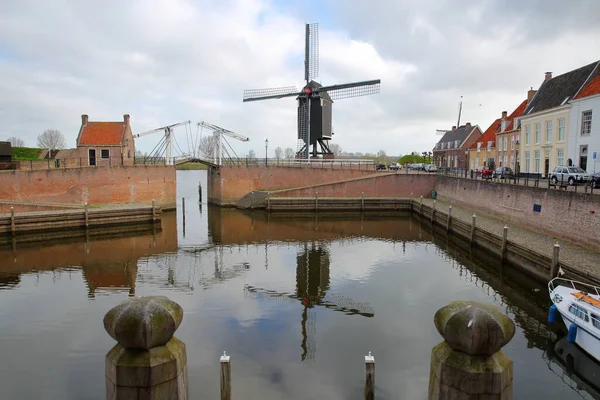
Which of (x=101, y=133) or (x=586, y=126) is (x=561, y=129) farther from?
(x=101, y=133)

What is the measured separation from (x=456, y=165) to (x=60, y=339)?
49845 mm

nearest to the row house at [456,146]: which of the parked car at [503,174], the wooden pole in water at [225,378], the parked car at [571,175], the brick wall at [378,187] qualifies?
the brick wall at [378,187]

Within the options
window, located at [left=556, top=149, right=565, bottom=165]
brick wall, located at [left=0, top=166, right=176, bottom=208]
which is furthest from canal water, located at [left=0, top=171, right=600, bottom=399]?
window, located at [left=556, top=149, right=565, bottom=165]

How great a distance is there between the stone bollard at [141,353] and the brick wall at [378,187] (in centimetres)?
2997

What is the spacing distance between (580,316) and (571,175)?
13098mm

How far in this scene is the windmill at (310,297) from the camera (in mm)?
9789

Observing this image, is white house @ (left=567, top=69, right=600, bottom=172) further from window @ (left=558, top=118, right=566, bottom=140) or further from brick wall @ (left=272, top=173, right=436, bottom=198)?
brick wall @ (left=272, top=173, right=436, bottom=198)

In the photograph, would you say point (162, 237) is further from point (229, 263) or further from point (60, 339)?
point (60, 339)

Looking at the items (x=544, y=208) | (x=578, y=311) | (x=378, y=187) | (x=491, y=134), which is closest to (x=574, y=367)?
(x=578, y=311)

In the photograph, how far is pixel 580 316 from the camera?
8.94 metres

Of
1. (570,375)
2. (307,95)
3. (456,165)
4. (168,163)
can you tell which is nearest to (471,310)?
(570,375)

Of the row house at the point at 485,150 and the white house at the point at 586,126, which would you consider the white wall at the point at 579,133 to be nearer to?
the white house at the point at 586,126

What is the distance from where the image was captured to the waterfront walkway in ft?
40.1

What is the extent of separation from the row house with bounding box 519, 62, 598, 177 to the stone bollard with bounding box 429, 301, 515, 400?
25.4m
